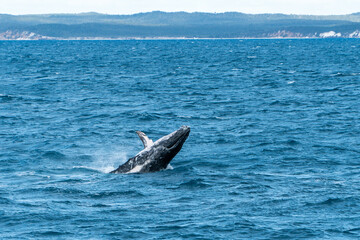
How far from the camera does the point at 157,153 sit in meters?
20.5

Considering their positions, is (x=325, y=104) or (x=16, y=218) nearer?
(x=16, y=218)

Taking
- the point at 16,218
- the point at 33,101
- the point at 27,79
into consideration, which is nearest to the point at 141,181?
the point at 16,218

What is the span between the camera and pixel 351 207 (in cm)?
1672

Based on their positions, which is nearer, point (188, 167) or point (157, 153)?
point (157, 153)

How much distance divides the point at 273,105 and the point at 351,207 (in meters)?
23.8

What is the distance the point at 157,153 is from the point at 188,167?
181 cm

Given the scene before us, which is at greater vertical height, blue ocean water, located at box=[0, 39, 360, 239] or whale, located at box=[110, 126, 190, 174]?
whale, located at box=[110, 126, 190, 174]

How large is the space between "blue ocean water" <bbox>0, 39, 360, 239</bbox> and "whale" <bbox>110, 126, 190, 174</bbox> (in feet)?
1.37

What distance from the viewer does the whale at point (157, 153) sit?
66.7 feet

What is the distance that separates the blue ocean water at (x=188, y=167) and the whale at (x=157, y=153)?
417 mm

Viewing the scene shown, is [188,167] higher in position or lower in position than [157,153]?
lower

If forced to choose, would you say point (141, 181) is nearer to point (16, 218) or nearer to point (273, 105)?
point (16, 218)

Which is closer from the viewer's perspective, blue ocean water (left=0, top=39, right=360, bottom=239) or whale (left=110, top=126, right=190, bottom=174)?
blue ocean water (left=0, top=39, right=360, bottom=239)

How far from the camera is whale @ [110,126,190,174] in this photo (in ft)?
66.7
